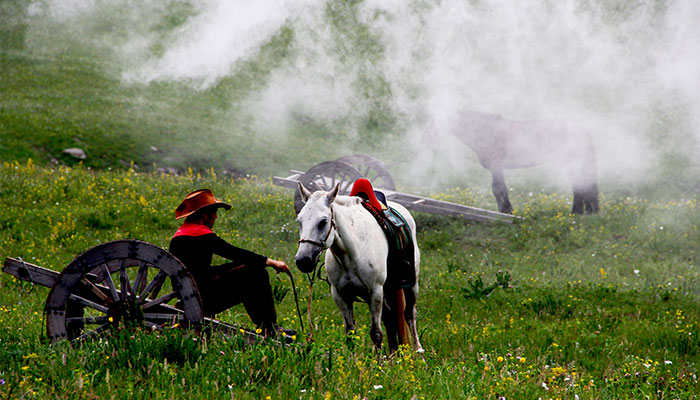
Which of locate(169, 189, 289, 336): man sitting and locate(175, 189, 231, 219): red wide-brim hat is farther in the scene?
locate(175, 189, 231, 219): red wide-brim hat

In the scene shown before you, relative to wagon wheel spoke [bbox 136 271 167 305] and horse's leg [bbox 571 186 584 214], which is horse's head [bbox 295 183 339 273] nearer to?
wagon wheel spoke [bbox 136 271 167 305]

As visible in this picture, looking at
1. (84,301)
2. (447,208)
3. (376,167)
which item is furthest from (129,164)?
(84,301)

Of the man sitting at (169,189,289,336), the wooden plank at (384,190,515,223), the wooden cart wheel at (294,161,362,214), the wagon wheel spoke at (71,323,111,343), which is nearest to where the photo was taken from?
the wagon wheel spoke at (71,323,111,343)

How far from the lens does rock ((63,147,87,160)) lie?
74.3ft

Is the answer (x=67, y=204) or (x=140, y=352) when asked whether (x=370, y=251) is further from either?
(x=67, y=204)

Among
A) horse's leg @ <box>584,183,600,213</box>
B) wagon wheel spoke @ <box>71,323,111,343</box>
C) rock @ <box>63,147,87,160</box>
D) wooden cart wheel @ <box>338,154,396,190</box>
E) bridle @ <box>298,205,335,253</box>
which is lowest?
wagon wheel spoke @ <box>71,323,111,343</box>

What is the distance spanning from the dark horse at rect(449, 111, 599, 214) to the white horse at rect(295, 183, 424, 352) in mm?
10149

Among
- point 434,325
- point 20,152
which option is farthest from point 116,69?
point 434,325

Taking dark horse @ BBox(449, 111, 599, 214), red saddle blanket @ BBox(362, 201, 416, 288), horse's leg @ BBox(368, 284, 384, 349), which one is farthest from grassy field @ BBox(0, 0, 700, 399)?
dark horse @ BBox(449, 111, 599, 214)

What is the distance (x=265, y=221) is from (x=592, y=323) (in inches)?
324

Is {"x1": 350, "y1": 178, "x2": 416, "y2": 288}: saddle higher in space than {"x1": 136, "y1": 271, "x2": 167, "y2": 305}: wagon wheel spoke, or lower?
higher

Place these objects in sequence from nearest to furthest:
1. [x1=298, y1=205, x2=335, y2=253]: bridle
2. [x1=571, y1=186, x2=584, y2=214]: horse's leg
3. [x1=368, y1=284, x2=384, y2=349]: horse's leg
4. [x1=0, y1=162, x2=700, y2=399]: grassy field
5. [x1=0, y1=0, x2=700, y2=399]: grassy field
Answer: [x1=0, y1=162, x2=700, y2=399]: grassy field, [x1=0, y1=0, x2=700, y2=399]: grassy field, [x1=298, y1=205, x2=335, y2=253]: bridle, [x1=368, y1=284, x2=384, y2=349]: horse's leg, [x1=571, y1=186, x2=584, y2=214]: horse's leg

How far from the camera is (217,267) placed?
19.0 ft

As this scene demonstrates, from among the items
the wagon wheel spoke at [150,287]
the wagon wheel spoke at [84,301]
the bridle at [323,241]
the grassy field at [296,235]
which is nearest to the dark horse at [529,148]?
the grassy field at [296,235]
